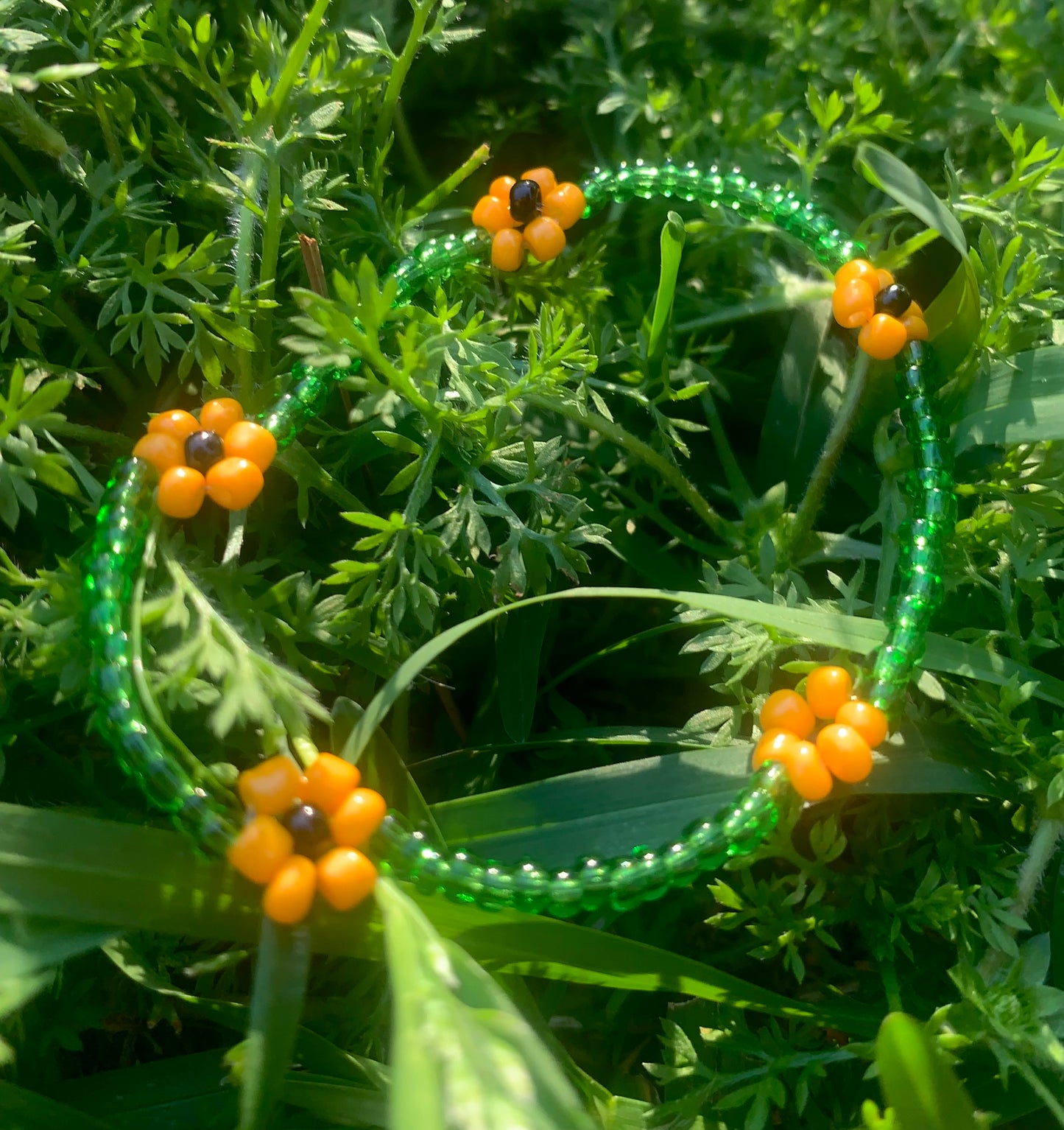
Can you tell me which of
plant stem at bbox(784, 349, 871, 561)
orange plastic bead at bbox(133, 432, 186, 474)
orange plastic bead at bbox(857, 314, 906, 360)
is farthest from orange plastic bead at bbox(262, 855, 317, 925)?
orange plastic bead at bbox(857, 314, 906, 360)

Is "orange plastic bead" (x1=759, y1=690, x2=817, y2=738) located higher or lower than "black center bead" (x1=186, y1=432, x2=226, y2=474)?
lower

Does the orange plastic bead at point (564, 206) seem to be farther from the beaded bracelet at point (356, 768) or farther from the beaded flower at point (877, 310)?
the beaded flower at point (877, 310)

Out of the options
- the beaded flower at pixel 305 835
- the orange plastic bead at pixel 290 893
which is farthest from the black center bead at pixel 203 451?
the orange plastic bead at pixel 290 893

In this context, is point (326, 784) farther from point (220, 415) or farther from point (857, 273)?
point (857, 273)

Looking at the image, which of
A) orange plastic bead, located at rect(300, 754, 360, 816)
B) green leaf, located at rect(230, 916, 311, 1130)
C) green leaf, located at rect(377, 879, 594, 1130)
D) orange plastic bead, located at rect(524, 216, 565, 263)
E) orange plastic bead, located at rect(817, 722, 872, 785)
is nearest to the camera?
green leaf, located at rect(377, 879, 594, 1130)

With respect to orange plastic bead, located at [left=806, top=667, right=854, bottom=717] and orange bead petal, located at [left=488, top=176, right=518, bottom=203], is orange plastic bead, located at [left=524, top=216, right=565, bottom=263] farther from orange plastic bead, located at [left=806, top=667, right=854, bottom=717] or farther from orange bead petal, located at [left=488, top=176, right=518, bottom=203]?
orange plastic bead, located at [left=806, top=667, right=854, bottom=717]
